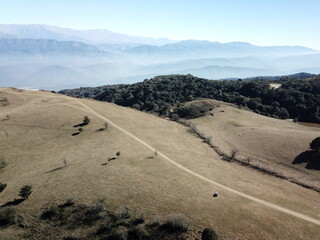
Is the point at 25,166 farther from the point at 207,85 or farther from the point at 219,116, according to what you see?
the point at 207,85

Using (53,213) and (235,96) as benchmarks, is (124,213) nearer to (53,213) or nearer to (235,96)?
(53,213)

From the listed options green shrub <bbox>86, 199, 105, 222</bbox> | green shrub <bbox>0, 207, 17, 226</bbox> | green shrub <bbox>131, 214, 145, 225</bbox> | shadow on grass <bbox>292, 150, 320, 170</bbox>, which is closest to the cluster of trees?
shadow on grass <bbox>292, 150, 320, 170</bbox>

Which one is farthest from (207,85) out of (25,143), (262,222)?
(262,222)

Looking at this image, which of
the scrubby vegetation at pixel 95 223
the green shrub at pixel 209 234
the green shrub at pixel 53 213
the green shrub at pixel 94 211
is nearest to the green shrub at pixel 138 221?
the scrubby vegetation at pixel 95 223

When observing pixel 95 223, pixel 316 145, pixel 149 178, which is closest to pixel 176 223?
pixel 95 223

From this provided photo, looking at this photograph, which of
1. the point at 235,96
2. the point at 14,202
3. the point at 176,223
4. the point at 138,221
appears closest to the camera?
the point at 176,223

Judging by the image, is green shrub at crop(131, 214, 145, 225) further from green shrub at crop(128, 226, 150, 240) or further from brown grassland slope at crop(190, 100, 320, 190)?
brown grassland slope at crop(190, 100, 320, 190)
